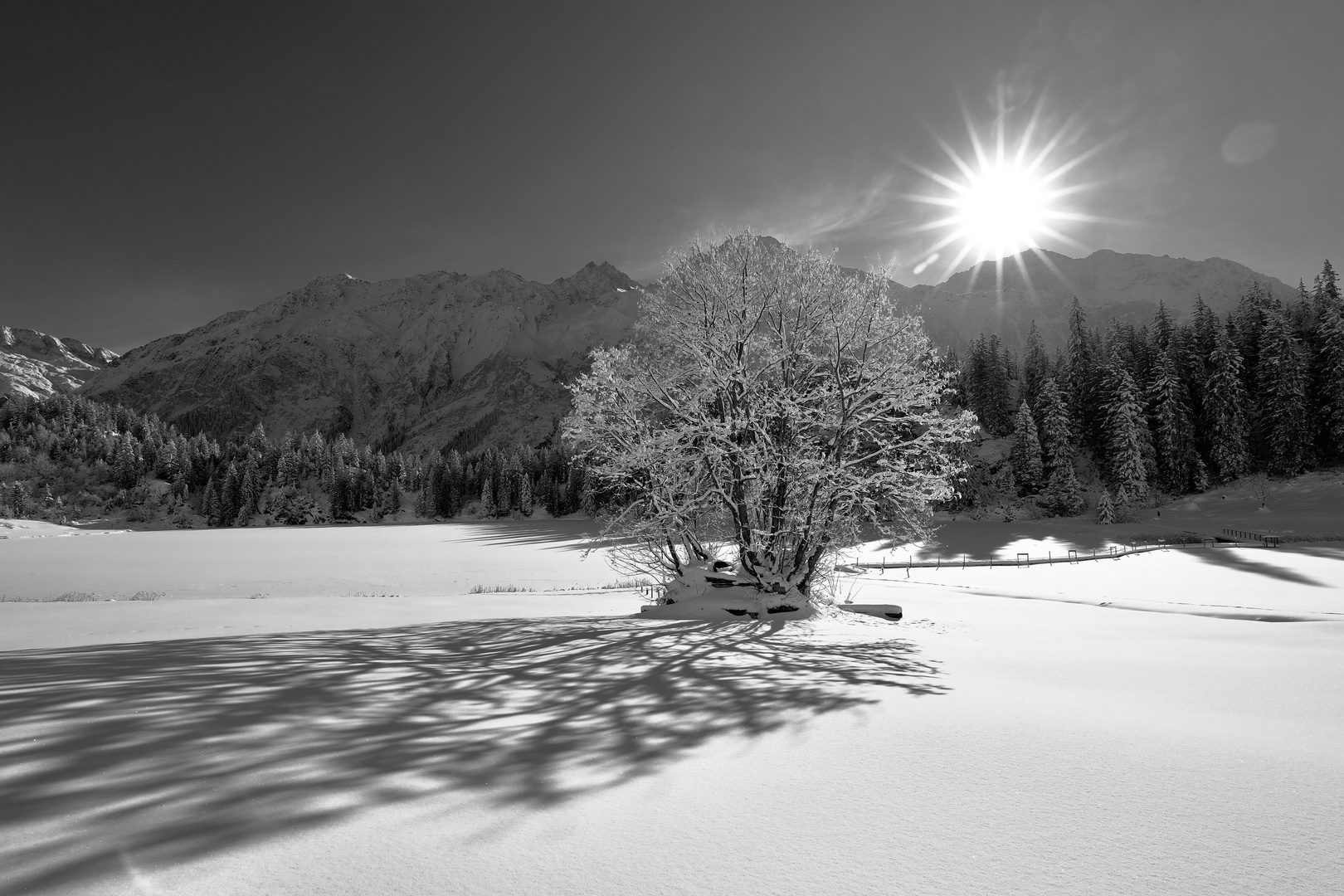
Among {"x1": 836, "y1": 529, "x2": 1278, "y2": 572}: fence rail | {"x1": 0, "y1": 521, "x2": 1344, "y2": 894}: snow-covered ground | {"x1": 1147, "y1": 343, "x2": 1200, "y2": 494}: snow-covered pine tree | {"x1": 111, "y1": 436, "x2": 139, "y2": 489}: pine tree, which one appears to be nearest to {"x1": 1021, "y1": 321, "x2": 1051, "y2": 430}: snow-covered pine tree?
{"x1": 1147, "y1": 343, "x2": 1200, "y2": 494}: snow-covered pine tree

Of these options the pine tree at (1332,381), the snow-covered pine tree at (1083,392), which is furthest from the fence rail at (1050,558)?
the snow-covered pine tree at (1083,392)

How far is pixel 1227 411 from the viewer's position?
2448 inches

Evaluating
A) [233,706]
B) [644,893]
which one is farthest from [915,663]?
[233,706]

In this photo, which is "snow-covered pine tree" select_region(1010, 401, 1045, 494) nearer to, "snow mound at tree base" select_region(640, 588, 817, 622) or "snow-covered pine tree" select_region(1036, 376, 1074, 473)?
"snow-covered pine tree" select_region(1036, 376, 1074, 473)

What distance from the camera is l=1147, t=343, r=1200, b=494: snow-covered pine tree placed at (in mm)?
63188

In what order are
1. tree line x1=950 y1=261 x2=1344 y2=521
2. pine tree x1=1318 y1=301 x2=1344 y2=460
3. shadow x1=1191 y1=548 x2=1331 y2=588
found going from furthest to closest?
tree line x1=950 y1=261 x2=1344 y2=521 < pine tree x1=1318 y1=301 x2=1344 y2=460 < shadow x1=1191 y1=548 x2=1331 y2=588

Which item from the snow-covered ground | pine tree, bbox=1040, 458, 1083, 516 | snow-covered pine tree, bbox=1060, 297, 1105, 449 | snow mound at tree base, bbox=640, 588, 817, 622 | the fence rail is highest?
snow-covered pine tree, bbox=1060, 297, 1105, 449

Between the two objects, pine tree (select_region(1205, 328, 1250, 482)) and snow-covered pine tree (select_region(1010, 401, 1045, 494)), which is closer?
pine tree (select_region(1205, 328, 1250, 482))

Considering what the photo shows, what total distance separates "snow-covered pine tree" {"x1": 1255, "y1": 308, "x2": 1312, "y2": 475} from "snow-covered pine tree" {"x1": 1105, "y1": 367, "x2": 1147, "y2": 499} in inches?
421

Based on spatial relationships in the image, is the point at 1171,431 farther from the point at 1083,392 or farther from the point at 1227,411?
the point at 1083,392

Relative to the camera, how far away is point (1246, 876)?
2285 mm

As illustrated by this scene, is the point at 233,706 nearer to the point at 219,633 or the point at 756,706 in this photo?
the point at 756,706

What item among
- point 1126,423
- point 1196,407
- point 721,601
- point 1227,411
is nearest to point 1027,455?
point 1126,423

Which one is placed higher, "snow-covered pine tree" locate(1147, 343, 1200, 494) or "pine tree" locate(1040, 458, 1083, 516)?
"snow-covered pine tree" locate(1147, 343, 1200, 494)
